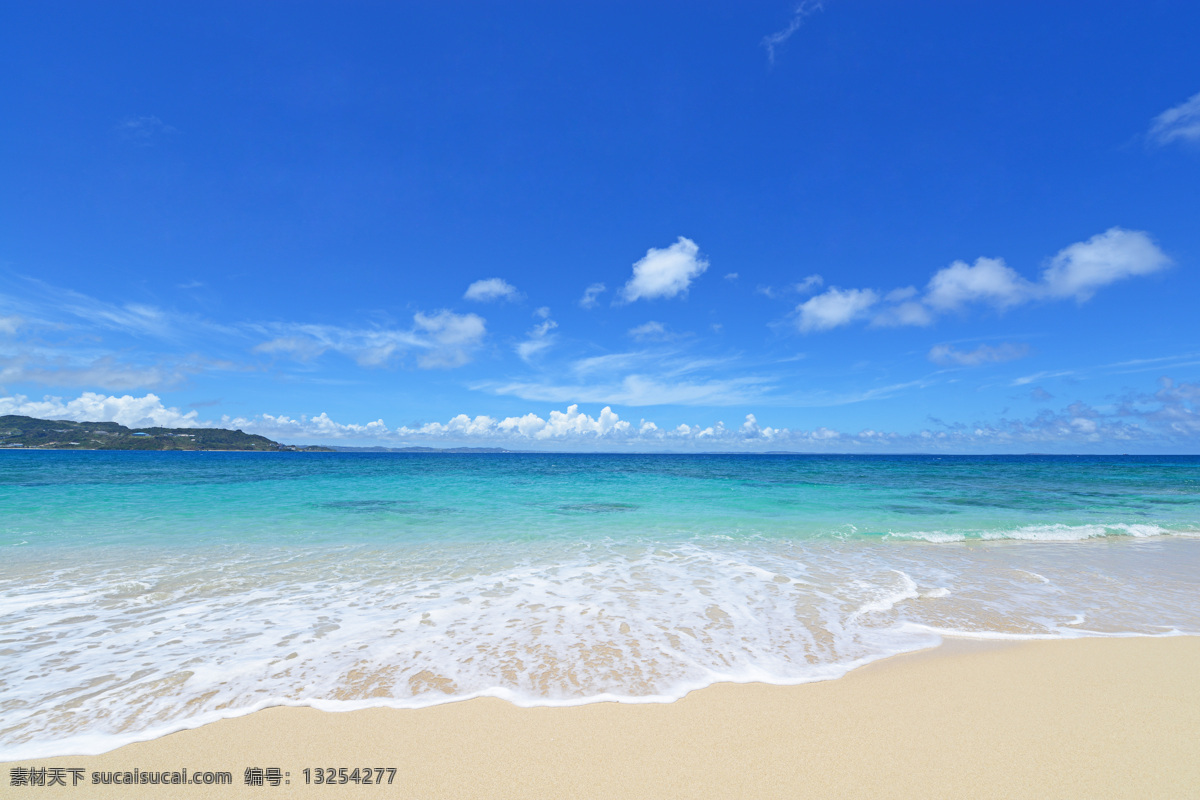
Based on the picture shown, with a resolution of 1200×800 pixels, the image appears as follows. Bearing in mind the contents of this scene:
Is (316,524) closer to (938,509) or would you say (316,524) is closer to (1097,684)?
(1097,684)

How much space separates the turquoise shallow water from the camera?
4480 mm

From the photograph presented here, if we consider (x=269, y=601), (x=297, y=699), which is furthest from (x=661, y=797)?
(x=269, y=601)

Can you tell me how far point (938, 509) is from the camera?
19688 millimetres

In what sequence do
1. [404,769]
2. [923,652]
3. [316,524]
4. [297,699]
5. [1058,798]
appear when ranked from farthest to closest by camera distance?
[316,524] < [923,652] < [297,699] < [404,769] < [1058,798]

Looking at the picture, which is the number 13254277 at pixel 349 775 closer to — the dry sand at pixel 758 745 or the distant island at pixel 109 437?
the dry sand at pixel 758 745

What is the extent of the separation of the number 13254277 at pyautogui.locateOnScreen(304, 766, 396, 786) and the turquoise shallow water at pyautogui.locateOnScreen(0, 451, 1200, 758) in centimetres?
86

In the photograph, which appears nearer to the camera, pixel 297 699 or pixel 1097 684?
pixel 297 699

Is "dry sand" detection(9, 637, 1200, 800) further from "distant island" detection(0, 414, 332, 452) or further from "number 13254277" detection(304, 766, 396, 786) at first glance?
"distant island" detection(0, 414, 332, 452)

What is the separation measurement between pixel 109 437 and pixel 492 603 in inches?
5864

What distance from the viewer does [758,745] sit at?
3539 millimetres

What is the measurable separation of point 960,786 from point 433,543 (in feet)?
34.9

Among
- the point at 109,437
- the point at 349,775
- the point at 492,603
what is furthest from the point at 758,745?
the point at 109,437

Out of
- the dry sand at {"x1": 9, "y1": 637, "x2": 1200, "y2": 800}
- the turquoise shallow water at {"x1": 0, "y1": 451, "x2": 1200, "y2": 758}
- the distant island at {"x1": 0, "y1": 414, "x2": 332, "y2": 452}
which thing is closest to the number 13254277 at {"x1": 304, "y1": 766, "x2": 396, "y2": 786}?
the dry sand at {"x1": 9, "y1": 637, "x2": 1200, "y2": 800}

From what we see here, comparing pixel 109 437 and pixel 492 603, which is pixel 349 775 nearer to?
pixel 492 603
